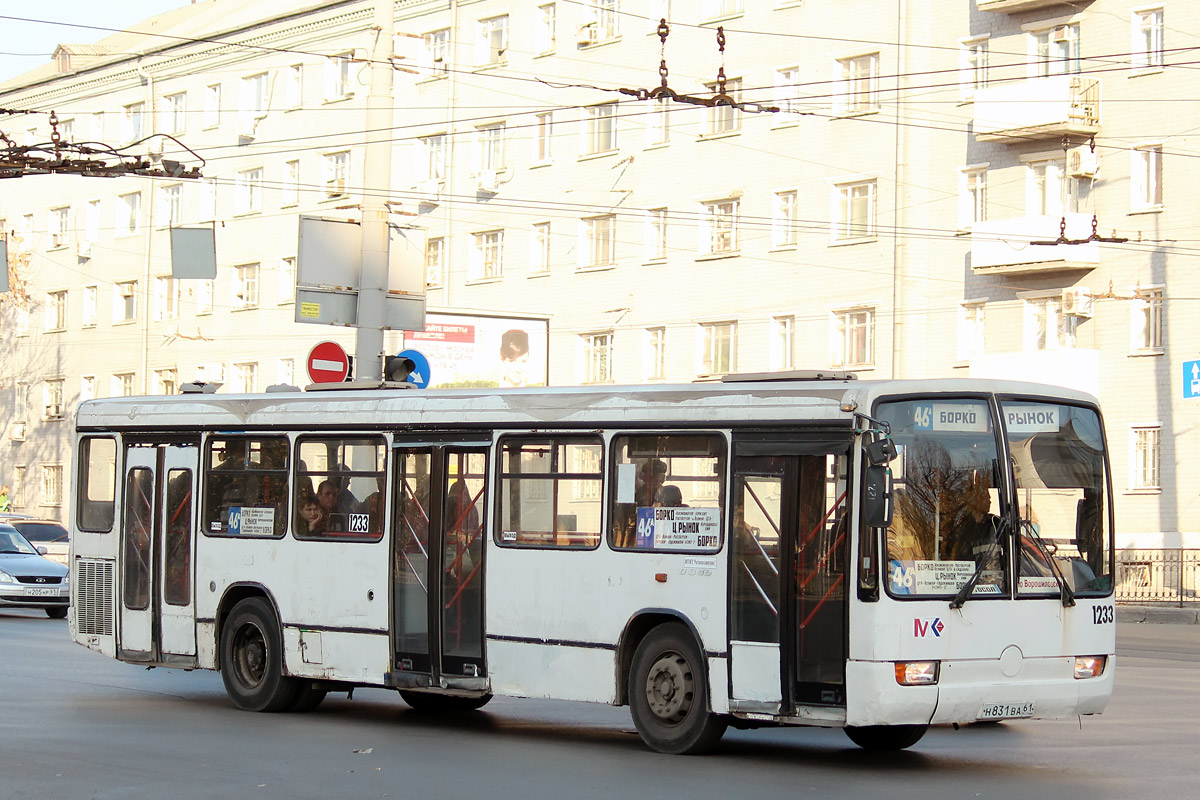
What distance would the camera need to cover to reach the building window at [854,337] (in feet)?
144

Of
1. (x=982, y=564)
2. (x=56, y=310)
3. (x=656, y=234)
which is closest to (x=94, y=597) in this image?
(x=982, y=564)

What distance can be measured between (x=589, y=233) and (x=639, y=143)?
3.17m

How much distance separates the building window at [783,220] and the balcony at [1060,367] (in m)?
7.44

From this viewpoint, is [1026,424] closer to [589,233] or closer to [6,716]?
[6,716]

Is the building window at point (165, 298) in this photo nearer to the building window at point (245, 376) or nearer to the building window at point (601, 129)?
the building window at point (245, 376)

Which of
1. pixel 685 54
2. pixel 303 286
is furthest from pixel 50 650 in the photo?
pixel 685 54

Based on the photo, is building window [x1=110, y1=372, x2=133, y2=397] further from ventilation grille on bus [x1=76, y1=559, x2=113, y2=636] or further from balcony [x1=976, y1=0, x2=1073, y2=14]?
ventilation grille on bus [x1=76, y1=559, x2=113, y2=636]

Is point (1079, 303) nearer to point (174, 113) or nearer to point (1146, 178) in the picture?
point (1146, 178)

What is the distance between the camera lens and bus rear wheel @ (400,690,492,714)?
51.6 feet

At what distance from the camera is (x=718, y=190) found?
156 ft

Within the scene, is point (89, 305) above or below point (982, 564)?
above

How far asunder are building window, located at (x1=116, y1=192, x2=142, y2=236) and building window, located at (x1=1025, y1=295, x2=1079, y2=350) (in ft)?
119

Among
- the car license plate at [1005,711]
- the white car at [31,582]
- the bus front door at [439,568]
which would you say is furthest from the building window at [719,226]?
the car license plate at [1005,711]

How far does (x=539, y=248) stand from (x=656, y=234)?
4.75 metres
